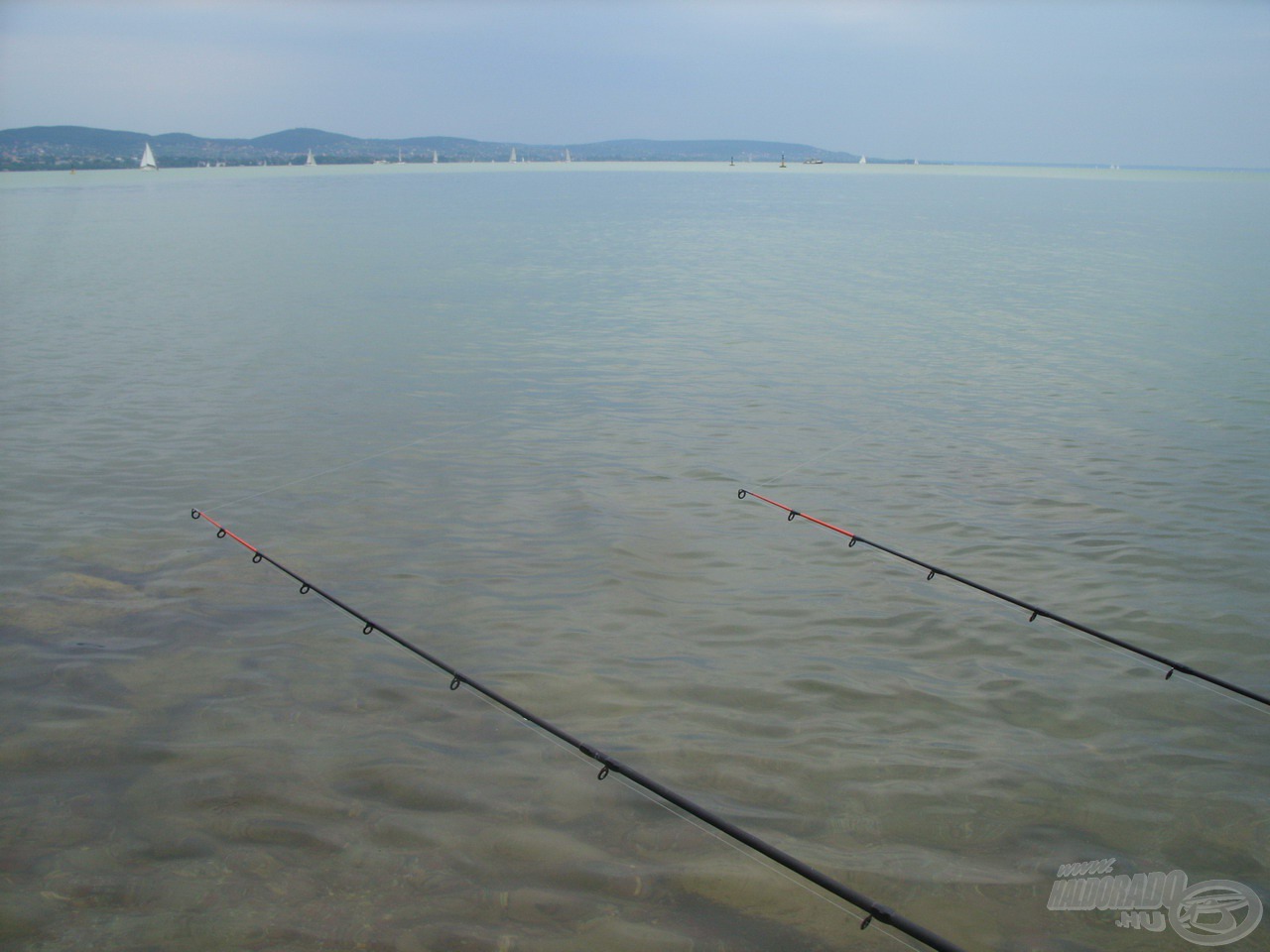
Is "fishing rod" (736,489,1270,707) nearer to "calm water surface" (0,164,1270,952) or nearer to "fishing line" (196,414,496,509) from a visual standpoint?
"calm water surface" (0,164,1270,952)

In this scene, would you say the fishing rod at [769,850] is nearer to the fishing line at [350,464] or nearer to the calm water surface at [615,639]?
the calm water surface at [615,639]

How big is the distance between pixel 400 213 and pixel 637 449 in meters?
41.5

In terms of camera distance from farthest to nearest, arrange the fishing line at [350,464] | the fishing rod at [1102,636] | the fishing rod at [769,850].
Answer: the fishing line at [350,464] → the fishing rod at [1102,636] → the fishing rod at [769,850]

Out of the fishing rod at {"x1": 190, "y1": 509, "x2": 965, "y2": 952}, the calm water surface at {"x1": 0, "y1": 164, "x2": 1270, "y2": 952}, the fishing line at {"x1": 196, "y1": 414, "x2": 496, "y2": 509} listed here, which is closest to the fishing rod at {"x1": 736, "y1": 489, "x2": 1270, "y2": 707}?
the calm water surface at {"x1": 0, "y1": 164, "x2": 1270, "y2": 952}

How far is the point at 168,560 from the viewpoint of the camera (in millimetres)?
6461

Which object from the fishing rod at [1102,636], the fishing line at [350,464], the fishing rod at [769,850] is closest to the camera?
the fishing rod at [769,850]

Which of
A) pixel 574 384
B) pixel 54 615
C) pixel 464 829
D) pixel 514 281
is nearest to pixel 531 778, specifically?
pixel 464 829

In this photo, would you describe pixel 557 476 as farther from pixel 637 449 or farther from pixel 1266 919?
pixel 1266 919

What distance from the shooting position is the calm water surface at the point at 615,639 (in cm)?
358

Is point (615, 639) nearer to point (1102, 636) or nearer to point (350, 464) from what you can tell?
point (1102, 636)

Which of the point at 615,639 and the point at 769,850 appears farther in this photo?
the point at 615,639

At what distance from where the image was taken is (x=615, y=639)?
5.48m

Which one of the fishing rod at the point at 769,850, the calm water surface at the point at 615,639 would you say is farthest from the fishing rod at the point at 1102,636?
the fishing rod at the point at 769,850

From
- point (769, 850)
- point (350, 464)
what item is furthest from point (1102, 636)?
point (350, 464)
